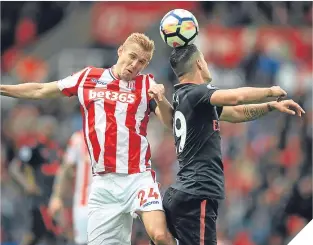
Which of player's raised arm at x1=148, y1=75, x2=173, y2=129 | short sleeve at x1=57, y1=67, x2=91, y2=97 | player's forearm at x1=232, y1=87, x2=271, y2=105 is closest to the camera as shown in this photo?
player's forearm at x1=232, y1=87, x2=271, y2=105

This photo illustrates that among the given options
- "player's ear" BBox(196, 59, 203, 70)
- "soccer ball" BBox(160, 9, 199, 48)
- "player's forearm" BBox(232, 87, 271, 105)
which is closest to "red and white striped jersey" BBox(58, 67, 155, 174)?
"soccer ball" BBox(160, 9, 199, 48)

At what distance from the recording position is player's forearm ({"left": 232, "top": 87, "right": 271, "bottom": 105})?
742cm

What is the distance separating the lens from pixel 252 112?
8234 millimetres

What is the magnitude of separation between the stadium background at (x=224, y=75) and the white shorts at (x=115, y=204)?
14.4 ft

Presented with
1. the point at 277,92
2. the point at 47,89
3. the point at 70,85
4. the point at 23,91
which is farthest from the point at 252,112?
the point at 23,91

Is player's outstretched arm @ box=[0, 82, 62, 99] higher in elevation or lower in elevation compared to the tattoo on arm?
higher

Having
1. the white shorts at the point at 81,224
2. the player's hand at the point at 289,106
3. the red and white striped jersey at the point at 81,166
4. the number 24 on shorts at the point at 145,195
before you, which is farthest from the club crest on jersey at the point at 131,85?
the white shorts at the point at 81,224

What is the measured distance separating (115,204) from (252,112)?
4.11 feet

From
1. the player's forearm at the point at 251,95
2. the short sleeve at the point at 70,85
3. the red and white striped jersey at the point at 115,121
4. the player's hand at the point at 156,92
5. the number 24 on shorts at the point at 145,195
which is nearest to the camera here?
the player's forearm at the point at 251,95

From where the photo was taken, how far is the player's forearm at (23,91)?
333 inches

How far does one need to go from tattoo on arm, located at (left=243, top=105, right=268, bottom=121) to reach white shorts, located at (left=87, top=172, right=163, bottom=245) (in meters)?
0.87

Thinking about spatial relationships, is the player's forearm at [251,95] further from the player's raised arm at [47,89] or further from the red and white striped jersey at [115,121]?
the player's raised arm at [47,89]

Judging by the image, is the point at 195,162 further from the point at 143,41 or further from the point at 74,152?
the point at 74,152

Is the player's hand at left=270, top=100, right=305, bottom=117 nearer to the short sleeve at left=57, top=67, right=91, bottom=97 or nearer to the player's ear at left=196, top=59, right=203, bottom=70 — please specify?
the player's ear at left=196, top=59, right=203, bottom=70
